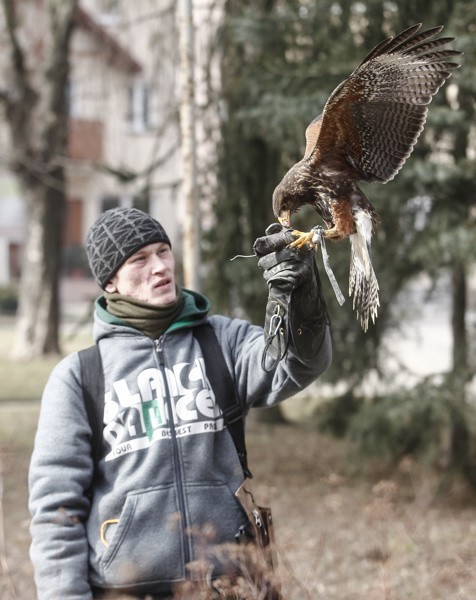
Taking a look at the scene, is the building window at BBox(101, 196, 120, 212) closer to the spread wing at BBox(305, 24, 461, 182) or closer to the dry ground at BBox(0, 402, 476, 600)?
the dry ground at BBox(0, 402, 476, 600)

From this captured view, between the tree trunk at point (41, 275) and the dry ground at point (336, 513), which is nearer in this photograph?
the dry ground at point (336, 513)

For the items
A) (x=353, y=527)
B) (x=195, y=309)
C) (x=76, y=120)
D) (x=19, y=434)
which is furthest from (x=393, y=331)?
(x=76, y=120)

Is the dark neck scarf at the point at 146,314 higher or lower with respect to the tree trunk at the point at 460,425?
higher

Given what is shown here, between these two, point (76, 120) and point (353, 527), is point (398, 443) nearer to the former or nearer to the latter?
point (353, 527)

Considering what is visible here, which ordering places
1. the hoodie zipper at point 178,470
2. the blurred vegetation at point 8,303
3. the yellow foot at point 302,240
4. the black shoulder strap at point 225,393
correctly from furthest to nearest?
the blurred vegetation at point 8,303
the black shoulder strap at point 225,393
the hoodie zipper at point 178,470
the yellow foot at point 302,240

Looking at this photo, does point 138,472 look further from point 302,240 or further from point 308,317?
point 302,240

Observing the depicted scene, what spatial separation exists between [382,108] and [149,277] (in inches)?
31.1

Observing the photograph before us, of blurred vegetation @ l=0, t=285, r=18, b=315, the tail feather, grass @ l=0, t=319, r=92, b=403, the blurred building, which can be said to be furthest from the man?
blurred vegetation @ l=0, t=285, r=18, b=315

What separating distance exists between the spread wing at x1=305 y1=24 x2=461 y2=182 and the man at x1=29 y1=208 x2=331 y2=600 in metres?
0.37

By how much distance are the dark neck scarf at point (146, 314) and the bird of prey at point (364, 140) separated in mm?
381

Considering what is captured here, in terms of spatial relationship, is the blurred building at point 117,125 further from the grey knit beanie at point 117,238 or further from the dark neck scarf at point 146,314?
the dark neck scarf at point 146,314

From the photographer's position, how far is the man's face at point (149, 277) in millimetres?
2537

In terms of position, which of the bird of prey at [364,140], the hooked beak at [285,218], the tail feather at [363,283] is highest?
the bird of prey at [364,140]

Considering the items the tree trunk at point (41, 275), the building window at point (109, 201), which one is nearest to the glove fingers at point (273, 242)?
the tree trunk at point (41, 275)
